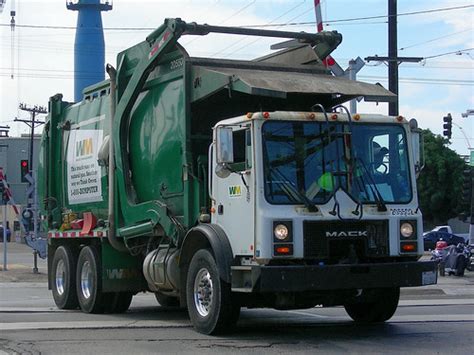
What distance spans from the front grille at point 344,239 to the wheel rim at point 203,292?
1.44 metres

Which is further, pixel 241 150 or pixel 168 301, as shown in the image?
pixel 168 301

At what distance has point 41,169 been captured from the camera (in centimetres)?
1722

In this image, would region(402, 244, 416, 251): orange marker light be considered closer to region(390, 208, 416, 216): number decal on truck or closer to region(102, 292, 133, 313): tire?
region(390, 208, 416, 216): number decal on truck

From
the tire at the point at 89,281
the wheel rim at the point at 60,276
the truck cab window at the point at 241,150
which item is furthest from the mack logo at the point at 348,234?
the wheel rim at the point at 60,276

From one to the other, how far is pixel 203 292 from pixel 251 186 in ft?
5.52

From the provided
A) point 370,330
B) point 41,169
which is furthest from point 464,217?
point 370,330

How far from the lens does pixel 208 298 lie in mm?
10820

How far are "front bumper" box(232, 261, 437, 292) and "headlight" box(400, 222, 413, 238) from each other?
357mm

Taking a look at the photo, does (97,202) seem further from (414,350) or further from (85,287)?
(414,350)

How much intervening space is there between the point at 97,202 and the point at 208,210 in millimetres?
3940

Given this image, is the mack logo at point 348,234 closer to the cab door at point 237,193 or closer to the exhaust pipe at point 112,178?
the cab door at point 237,193

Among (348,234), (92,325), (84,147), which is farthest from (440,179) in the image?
(348,234)

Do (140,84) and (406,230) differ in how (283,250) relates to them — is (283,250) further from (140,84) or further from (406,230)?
(140,84)

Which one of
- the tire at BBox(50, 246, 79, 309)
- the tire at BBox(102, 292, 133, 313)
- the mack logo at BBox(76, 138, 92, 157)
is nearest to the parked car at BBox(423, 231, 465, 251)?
the tire at BBox(50, 246, 79, 309)
